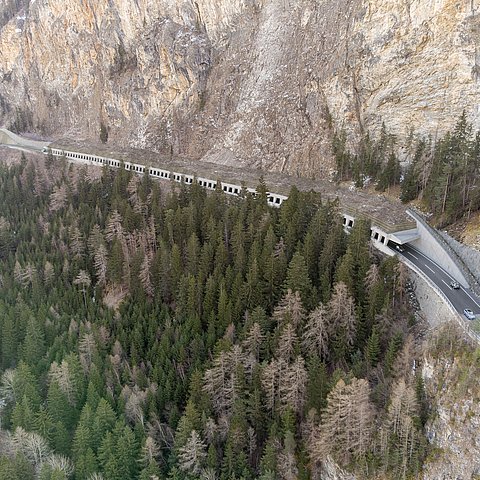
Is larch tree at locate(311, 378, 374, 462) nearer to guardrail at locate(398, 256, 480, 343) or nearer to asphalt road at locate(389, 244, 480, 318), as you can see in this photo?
guardrail at locate(398, 256, 480, 343)

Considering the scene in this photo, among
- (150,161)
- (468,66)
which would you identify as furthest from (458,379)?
(150,161)

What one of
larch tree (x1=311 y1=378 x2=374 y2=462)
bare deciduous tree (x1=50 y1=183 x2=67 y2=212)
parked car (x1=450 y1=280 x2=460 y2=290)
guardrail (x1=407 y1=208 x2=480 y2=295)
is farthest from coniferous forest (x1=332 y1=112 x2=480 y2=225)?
bare deciduous tree (x1=50 y1=183 x2=67 y2=212)

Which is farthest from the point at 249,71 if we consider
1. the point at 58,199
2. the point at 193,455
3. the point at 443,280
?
the point at 193,455

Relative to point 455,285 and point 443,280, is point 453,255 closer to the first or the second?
point 443,280

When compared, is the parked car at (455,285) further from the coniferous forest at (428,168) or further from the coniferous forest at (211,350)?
the coniferous forest at (428,168)

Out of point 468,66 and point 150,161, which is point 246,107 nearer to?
point 150,161
